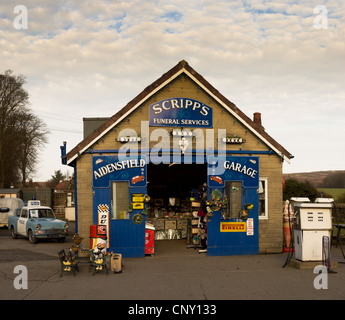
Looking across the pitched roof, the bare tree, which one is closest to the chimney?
the pitched roof

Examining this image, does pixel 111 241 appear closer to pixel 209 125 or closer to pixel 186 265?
pixel 186 265

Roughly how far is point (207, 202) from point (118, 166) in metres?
3.26

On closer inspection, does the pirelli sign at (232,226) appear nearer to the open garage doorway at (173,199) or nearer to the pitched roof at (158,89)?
the open garage doorway at (173,199)

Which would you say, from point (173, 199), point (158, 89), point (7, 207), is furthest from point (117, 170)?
point (7, 207)

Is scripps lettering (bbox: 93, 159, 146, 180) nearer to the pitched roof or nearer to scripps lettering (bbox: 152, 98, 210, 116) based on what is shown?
the pitched roof

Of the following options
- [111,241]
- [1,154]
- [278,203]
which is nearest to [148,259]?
[111,241]

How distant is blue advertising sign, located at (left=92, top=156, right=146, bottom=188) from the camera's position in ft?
44.1

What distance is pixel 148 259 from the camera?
518 inches

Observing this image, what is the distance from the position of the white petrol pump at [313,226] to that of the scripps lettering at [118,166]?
527 centimetres

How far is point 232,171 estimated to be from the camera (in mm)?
14000

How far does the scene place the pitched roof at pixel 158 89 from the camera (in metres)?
13.5

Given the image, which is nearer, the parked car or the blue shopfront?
the blue shopfront
